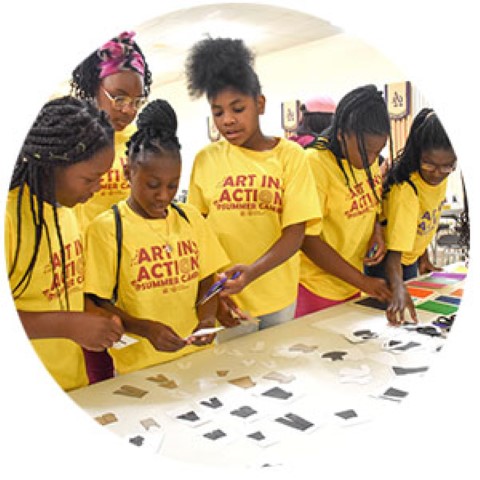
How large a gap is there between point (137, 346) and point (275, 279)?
13.3 inches

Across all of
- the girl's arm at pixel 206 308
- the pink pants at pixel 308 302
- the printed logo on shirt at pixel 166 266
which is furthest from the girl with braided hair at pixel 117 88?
the pink pants at pixel 308 302

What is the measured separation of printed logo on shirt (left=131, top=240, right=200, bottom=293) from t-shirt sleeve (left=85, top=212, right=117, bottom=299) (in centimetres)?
4

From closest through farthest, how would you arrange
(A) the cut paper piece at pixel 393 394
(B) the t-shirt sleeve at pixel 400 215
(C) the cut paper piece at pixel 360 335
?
1. (A) the cut paper piece at pixel 393 394
2. (C) the cut paper piece at pixel 360 335
3. (B) the t-shirt sleeve at pixel 400 215

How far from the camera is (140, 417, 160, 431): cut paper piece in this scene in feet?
2.43

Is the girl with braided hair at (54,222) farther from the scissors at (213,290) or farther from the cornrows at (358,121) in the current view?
the cornrows at (358,121)

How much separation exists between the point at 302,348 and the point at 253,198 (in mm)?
309

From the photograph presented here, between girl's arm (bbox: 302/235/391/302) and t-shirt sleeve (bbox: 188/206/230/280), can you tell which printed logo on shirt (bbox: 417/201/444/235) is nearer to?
girl's arm (bbox: 302/235/391/302)

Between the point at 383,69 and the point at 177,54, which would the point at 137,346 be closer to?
the point at 177,54

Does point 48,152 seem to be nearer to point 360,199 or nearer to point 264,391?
point 264,391

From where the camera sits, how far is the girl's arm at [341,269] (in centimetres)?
116

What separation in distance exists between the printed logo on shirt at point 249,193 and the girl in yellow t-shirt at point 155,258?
0.07 meters

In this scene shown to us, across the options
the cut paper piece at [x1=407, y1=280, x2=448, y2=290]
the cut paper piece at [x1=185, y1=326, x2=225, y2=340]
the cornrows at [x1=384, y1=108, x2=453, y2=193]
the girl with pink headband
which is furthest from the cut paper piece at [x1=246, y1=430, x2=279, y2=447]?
the cut paper piece at [x1=407, y1=280, x2=448, y2=290]

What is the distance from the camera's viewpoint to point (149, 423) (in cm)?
75

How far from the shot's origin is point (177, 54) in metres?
0.88
